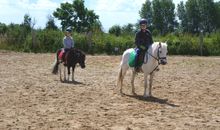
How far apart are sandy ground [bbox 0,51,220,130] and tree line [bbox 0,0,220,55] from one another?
13.2 m

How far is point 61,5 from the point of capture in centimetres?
7244

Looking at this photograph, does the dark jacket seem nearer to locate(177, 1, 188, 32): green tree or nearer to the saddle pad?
the saddle pad

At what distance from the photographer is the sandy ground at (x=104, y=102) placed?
9.31m

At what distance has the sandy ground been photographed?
9.31 metres

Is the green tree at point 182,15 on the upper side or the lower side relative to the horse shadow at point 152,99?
upper

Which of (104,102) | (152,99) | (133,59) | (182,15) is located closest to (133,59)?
(133,59)

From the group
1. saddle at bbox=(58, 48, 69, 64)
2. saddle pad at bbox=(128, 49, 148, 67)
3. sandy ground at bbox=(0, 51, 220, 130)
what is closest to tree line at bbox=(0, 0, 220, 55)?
sandy ground at bbox=(0, 51, 220, 130)

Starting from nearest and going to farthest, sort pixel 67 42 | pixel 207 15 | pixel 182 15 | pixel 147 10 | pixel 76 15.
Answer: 1. pixel 67 42
2. pixel 76 15
3. pixel 207 15
4. pixel 182 15
5. pixel 147 10

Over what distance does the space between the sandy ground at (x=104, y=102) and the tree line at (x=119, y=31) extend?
13196mm

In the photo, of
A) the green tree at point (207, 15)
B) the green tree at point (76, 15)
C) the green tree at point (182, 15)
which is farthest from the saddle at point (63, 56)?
the green tree at point (182, 15)

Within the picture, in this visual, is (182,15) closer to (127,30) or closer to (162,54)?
(127,30)

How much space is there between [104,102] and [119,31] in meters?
40.0

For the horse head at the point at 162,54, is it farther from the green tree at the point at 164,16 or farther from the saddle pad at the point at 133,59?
the green tree at the point at 164,16

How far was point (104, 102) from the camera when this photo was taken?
1194cm
